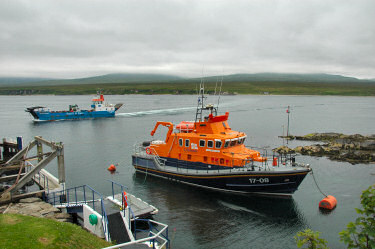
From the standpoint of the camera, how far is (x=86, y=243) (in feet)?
37.2

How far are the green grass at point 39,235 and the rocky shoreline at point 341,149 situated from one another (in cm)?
3161

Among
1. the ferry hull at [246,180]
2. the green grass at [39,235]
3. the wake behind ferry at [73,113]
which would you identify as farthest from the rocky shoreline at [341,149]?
the wake behind ferry at [73,113]

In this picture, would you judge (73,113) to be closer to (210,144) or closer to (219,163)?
(210,144)

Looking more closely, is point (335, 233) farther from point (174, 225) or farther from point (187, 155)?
point (187, 155)

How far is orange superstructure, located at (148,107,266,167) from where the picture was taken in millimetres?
23438

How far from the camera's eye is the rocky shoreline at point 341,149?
35800mm

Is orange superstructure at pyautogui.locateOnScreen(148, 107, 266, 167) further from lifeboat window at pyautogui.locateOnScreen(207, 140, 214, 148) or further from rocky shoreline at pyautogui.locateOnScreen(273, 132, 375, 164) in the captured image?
rocky shoreline at pyautogui.locateOnScreen(273, 132, 375, 164)

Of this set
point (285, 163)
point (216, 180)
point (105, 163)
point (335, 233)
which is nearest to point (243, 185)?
point (216, 180)

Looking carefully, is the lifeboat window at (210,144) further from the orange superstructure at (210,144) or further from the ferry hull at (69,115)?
the ferry hull at (69,115)

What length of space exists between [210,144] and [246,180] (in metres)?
3.85

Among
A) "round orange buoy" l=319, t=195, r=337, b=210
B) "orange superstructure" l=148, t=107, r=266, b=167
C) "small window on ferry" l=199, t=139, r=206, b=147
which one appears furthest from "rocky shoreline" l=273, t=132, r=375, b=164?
"small window on ferry" l=199, t=139, r=206, b=147

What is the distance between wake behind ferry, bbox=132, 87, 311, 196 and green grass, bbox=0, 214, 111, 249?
1271cm

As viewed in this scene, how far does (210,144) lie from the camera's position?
78.4 ft

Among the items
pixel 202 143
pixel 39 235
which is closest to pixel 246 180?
pixel 202 143
